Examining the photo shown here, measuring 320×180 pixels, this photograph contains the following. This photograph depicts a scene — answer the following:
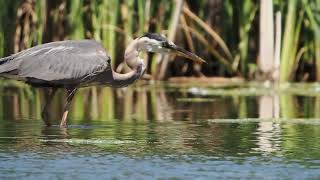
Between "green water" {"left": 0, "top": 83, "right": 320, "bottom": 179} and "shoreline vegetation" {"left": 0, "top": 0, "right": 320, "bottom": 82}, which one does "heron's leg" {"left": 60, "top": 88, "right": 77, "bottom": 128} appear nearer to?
"green water" {"left": 0, "top": 83, "right": 320, "bottom": 179}

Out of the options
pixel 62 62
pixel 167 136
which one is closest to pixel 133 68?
pixel 62 62

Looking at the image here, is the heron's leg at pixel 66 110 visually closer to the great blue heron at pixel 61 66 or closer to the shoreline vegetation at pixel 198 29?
the great blue heron at pixel 61 66

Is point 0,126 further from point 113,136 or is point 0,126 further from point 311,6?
point 311,6

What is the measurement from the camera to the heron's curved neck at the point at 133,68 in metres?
10.2

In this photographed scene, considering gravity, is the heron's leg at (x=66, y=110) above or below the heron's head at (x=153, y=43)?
below

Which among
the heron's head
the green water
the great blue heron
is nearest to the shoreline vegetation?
the green water

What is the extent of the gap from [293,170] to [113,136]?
235cm

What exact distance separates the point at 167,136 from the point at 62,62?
135cm

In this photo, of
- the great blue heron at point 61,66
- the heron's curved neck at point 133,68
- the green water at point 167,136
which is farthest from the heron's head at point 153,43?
the green water at point 167,136

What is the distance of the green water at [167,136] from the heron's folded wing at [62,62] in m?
0.48

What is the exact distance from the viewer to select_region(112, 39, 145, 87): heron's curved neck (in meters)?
10.2

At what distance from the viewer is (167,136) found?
9039mm

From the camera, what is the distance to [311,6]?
15.5 m

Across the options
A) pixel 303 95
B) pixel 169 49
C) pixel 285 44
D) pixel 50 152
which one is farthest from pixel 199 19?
pixel 50 152
